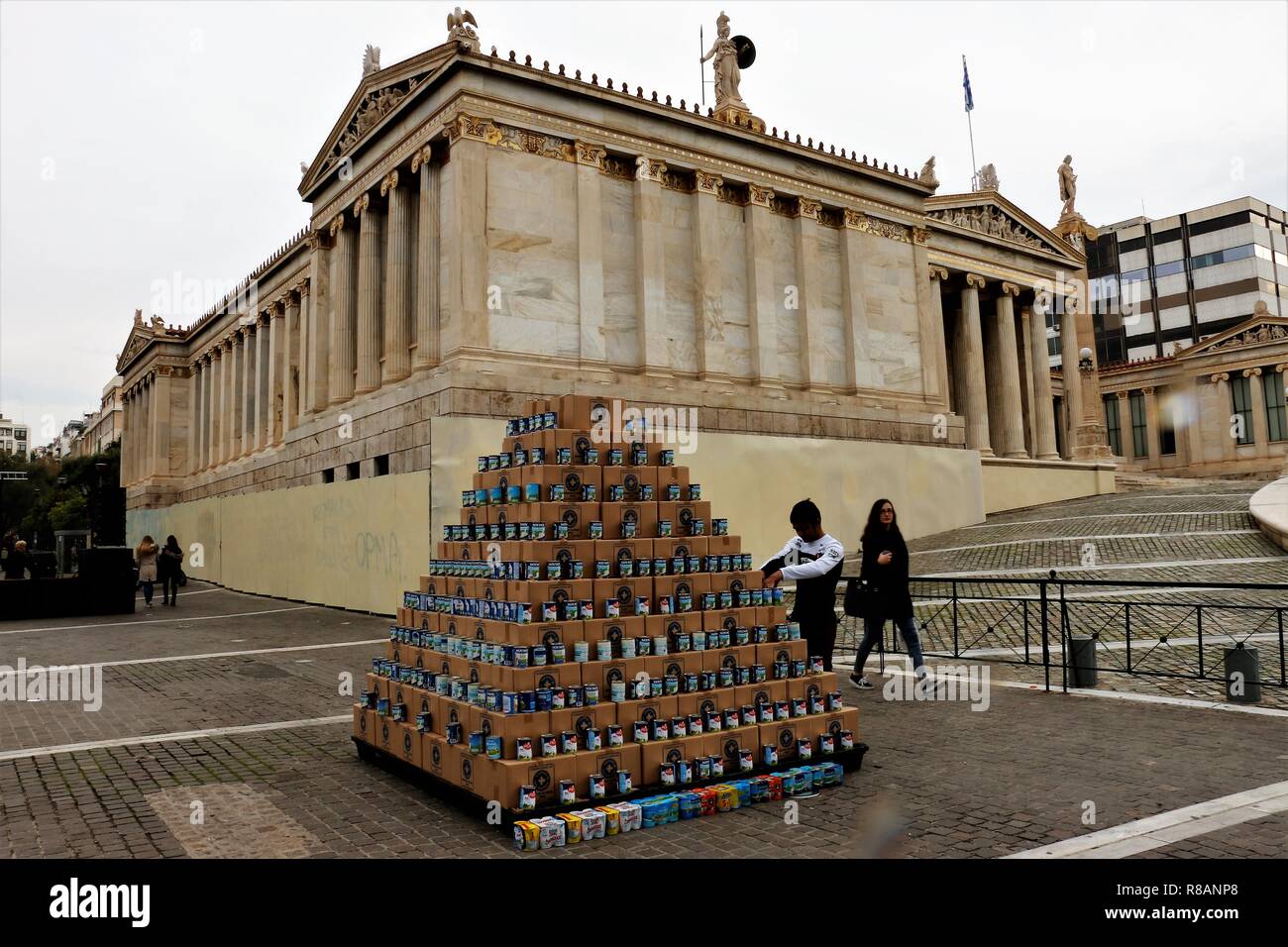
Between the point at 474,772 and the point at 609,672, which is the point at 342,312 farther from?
the point at 474,772

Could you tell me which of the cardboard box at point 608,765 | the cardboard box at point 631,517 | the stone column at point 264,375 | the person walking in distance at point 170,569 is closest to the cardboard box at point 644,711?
the cardboard box at point 608,765

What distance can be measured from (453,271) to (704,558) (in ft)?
53.9

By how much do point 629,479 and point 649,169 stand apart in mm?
20021

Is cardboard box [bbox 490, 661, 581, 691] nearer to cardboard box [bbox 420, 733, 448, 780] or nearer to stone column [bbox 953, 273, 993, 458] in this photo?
cardboard box [bbox 420, 733, 448, 780]

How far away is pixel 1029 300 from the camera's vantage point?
46.0 metres

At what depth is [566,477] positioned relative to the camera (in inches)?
300

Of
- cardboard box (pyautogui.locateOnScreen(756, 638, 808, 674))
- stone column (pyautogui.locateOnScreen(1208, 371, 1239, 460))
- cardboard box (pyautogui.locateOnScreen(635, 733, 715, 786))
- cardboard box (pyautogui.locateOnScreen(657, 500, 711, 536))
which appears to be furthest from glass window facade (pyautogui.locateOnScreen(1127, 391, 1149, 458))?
cardboard box (pyautogui.locateOnScreen(635, 733, 715, 786))

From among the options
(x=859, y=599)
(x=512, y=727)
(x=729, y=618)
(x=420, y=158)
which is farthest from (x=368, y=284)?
(x=512, y=727)

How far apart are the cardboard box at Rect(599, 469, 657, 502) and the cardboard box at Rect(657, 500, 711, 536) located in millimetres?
150

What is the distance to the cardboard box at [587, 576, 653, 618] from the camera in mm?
7156

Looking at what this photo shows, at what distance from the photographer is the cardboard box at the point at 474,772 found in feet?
19.9
